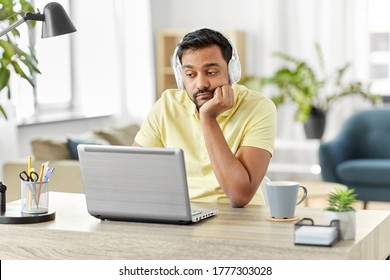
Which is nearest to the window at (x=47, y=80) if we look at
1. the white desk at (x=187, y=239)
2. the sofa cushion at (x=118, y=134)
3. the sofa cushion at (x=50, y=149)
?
the sofa cushion at (x=118, y=134)

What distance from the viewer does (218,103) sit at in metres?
2.77

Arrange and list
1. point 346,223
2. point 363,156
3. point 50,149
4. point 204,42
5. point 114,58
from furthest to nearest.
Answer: point 114,58 → point 363,156 → point 50,149 → point 204,42 → point 346,223

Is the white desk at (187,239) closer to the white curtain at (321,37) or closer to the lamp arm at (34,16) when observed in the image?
the lamp arm at (34,16)

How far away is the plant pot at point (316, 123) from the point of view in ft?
23.6

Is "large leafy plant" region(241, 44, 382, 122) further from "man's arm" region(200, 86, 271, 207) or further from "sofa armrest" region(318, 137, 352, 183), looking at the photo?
"man's arm" region(200, 86, 271, 207)

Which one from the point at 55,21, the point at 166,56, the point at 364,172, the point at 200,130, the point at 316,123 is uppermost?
the point at 55,21

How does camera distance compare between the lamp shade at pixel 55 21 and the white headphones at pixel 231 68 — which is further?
the white headphones at pixel 231 68

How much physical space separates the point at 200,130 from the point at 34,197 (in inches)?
26.3

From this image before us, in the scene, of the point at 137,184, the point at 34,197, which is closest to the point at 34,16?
the point at 34,197

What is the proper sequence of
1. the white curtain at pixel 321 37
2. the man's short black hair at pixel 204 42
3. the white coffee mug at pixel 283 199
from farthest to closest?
the white curtain at pixel 321 37 → the man's short black hair at pixel 204 42 → the white coffee mug at pixel 283 199

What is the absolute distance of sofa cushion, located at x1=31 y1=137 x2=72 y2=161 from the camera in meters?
5.37

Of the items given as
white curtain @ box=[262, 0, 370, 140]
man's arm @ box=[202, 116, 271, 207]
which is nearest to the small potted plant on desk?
man's arm @ box=[202, 116, 271, 207]

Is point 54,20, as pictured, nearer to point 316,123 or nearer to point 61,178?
point 61,178

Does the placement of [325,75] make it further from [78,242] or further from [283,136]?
[78,242]
